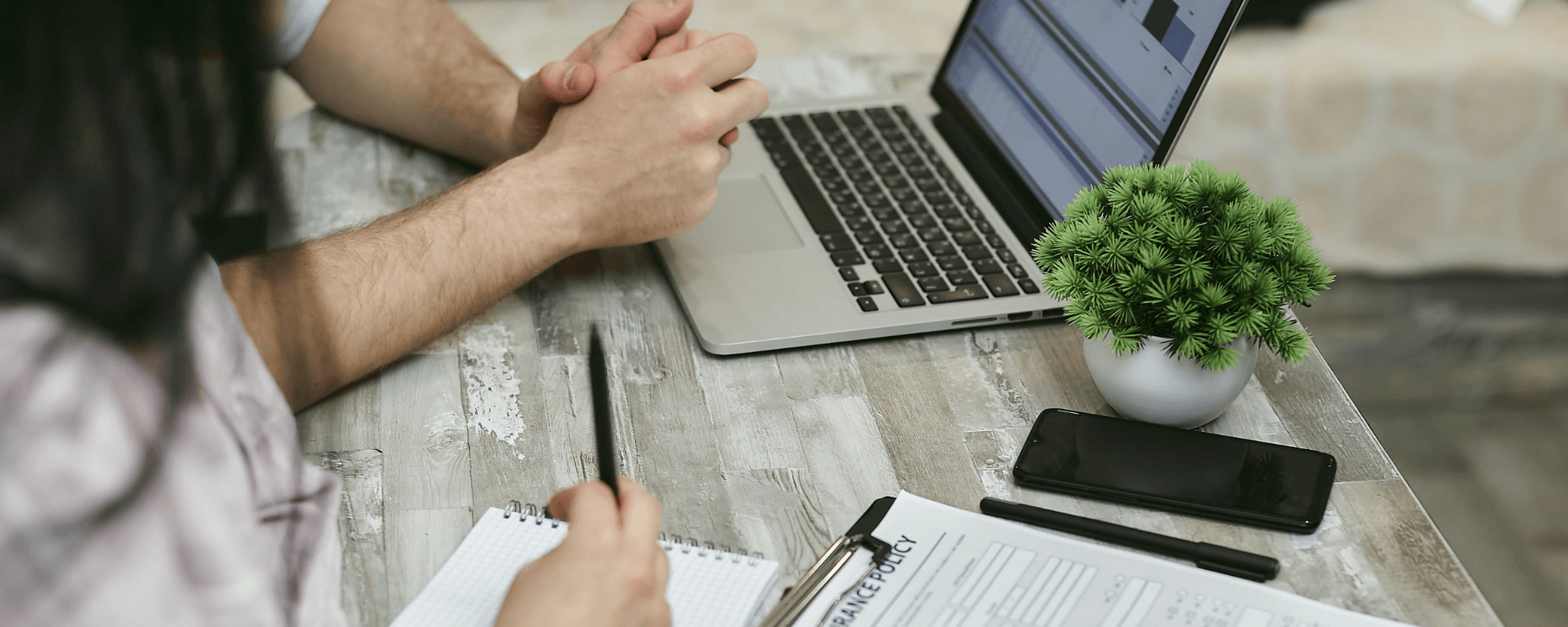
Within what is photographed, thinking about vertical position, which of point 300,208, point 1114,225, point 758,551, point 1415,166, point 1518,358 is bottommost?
point 1518,358

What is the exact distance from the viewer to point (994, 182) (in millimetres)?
928

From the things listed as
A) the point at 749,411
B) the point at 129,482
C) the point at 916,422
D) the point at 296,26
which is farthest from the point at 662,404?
the point at 296,26

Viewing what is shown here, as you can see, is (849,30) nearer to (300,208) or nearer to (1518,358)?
(1518,358)

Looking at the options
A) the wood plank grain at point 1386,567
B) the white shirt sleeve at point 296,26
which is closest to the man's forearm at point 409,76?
the white shirt sleeve at point 296,26

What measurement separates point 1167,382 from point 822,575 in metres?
0.24

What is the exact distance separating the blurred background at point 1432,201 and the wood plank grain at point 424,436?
117 centimetres

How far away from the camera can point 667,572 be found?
20.6 inches

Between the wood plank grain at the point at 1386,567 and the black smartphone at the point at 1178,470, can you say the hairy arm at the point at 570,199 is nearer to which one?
the black smartphone at the point at 1178,470

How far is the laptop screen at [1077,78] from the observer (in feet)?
2.50

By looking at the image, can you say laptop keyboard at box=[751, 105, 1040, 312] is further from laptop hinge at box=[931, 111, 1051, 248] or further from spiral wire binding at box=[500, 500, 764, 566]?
spiral wire binding at box=[500, 500, 764, 566]

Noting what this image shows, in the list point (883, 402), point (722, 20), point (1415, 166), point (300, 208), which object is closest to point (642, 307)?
point (883, 402)

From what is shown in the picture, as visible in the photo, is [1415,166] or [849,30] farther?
[849,30]

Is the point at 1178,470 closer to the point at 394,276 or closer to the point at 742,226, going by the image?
the point at 742,226

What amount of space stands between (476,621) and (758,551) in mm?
147
